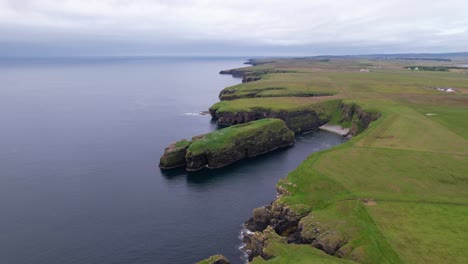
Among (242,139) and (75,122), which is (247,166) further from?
(75,122)

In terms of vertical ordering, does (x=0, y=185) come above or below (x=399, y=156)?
below

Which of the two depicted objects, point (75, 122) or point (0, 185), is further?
point (75, 122)

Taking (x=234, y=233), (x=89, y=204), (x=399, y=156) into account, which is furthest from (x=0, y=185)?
(x=399, y=156)

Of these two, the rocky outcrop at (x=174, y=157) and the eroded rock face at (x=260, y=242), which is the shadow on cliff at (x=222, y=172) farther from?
the eroded rock face at (x=260, y=242)

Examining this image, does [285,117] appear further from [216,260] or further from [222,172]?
[216,260]

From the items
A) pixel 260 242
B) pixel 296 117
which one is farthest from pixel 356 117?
pixel 260 242

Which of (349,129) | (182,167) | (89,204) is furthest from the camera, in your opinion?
(349,129)

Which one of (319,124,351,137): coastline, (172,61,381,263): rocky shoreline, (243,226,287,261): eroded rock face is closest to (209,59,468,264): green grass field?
(172,61,381,263): rocky shoreline
